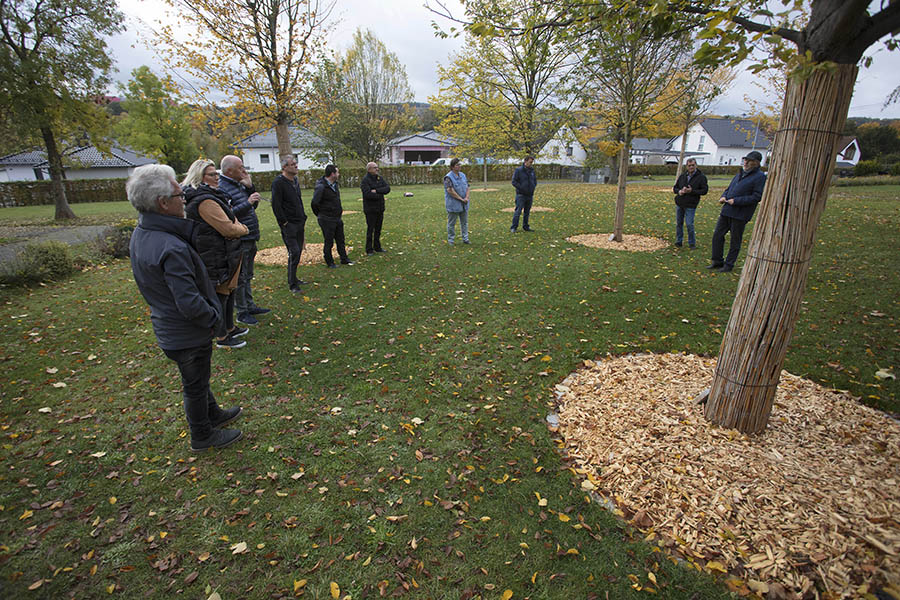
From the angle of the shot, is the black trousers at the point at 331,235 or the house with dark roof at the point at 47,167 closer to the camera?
the black trousers at the point at 331,235

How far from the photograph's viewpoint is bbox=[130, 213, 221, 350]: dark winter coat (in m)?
2.89

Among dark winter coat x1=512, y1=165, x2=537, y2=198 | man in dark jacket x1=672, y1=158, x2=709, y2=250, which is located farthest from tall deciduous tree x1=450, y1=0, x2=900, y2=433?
dark winter coat x1=512, y1=165, x2=537, y2=198

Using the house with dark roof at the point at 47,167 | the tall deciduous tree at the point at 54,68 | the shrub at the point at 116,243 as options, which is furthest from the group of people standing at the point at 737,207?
the house with dark roof at the point at 47,167

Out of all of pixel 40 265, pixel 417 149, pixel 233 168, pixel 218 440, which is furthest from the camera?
pixel 417 149

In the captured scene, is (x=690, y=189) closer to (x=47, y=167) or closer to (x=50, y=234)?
(x=50, y=234)

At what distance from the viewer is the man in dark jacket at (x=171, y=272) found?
288 cm

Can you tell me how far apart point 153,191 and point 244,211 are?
10.1 ft

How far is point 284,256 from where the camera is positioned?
10.3 meters

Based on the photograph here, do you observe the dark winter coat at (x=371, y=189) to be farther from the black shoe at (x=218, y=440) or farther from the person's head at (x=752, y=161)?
the person's head at (x=752, y=161)

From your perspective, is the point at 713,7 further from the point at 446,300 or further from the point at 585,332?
the point at 446,300

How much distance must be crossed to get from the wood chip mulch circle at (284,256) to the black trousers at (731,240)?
331 inches

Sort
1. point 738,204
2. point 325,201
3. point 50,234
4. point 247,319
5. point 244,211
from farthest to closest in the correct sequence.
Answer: point 50,234, point 325,201, point 738,204, point 247,319, point 244,211

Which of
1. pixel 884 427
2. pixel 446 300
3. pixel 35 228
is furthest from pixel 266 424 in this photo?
pixel 35 228

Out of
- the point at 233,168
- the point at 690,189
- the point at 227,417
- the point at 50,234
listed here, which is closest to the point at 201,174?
the point at 233,168
